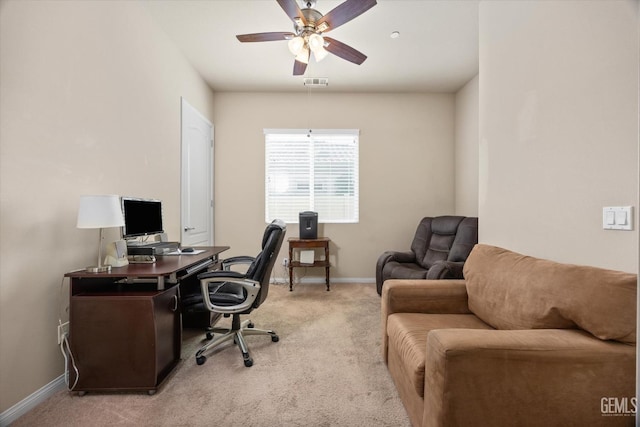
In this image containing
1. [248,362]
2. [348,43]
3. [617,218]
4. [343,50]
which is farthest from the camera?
[348,43]

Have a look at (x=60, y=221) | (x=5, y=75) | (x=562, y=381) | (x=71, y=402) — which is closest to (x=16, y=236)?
(x=60, y=221)

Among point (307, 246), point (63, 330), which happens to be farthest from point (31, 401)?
point (307, 246)

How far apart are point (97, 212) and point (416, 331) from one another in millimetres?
1949

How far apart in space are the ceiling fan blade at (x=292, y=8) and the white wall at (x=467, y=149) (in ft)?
8.84

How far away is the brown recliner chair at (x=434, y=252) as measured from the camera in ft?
9.98

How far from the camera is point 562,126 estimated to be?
61.2 inches

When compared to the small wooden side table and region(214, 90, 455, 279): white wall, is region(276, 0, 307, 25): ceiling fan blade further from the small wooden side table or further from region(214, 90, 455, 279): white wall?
the small wooden side table

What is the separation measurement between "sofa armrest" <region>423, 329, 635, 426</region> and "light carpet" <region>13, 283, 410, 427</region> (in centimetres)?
57

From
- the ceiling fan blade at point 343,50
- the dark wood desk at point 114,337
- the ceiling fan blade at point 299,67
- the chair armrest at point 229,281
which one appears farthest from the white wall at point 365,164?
the dark wood desk at point 114,337

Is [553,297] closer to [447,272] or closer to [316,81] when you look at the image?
[447,272]

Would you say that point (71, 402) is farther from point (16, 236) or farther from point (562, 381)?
point (562, 381)

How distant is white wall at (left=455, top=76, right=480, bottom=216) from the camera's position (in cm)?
380

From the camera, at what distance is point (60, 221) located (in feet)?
5.81

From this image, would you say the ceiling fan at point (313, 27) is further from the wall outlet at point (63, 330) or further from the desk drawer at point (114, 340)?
the wall outlet at point (63, 330)
